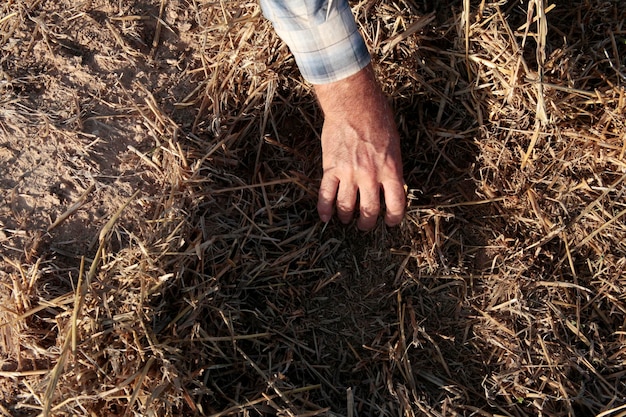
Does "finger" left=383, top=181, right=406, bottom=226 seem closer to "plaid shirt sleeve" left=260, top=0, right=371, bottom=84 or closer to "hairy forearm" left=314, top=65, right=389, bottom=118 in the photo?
"hairy forearm" left=314, top=65, right=389, bottom=118

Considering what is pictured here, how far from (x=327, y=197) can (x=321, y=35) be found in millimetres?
438

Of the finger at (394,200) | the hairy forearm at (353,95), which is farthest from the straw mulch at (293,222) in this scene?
the hairy forearm at (353,95)

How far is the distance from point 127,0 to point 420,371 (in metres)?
1.41

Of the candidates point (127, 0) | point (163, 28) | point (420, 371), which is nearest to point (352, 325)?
point (420, 371)

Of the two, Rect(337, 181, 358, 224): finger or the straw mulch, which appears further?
Rect(337, 181, 358, 224): finger

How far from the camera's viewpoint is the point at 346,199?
1.64 m

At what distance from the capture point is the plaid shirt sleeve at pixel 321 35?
1452 millimetres

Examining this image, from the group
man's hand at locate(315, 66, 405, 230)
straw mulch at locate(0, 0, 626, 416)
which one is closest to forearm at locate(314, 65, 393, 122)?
man's hand at locate(315, 66, 405, 230)

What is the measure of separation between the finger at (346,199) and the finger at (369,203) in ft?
0.08

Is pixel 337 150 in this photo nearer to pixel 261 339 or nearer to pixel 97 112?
pixel 261 339

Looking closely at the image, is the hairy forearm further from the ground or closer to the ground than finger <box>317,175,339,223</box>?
further from the ground

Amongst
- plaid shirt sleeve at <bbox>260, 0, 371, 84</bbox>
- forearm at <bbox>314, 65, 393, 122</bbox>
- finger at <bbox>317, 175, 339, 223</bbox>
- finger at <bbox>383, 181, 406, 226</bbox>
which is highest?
plaid shirt sleeve at <bbox>260, 0, 371, 84</bbox>

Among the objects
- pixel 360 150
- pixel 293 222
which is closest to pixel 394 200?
pixel 360 150

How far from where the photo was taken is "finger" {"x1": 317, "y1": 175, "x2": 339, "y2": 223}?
1.63m
